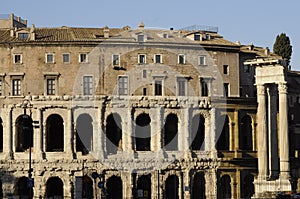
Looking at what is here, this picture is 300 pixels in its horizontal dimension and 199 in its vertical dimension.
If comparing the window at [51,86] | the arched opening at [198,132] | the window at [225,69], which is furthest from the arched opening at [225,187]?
the window at [51,86]

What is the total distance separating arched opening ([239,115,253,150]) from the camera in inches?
2874

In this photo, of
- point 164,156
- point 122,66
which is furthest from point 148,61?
point 164,156

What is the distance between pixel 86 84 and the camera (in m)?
68.1

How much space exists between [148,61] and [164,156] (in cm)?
796

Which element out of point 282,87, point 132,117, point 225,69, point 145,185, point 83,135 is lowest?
point 145,185

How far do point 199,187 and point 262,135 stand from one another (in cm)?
875

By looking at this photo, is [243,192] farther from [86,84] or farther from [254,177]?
[86,84]

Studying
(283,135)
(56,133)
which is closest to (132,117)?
(56,133)

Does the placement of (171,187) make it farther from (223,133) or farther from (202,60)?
(202,60)

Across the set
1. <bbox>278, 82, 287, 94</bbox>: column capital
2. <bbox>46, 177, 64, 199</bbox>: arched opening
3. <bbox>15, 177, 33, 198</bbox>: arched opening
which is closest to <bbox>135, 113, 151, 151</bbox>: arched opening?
<bbox>46, 177, 64, 199</bbox>: arched opening

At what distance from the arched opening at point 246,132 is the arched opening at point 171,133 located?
606cm

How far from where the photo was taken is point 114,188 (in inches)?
2736

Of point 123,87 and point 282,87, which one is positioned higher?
point 123,87

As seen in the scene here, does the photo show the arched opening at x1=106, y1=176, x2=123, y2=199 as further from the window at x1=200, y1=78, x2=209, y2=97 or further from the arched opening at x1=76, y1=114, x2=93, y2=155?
the window at x1=200, y1=78, x2=209, y2=97
